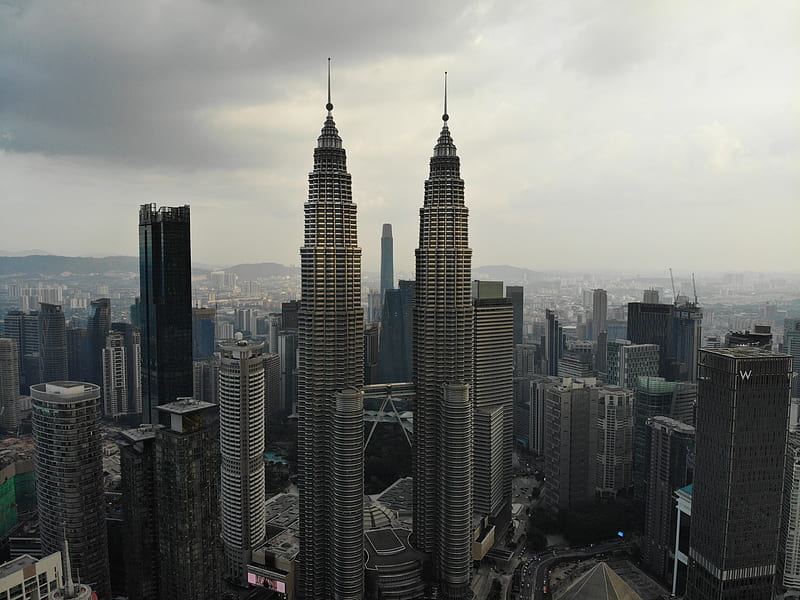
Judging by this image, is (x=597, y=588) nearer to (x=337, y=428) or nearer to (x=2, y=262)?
(x=337, y=428)

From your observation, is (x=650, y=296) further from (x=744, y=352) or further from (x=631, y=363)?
(x=744, y=352)

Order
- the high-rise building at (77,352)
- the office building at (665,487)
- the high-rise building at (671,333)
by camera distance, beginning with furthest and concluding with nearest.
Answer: the high-rise building at (671,333), the high-rise building at (77,352), the office building at (665,487)

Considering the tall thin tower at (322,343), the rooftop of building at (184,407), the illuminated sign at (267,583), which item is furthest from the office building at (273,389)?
the rooftop of building at (184,407)

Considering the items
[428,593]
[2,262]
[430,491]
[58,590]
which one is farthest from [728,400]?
[2,262]

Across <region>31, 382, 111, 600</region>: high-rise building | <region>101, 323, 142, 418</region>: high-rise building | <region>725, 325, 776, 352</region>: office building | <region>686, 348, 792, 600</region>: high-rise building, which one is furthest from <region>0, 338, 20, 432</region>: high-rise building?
<region>725, 325, 776, 352</region>: office building

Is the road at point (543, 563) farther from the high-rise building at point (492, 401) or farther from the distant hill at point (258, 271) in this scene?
the distant hill at point (258, 271)
